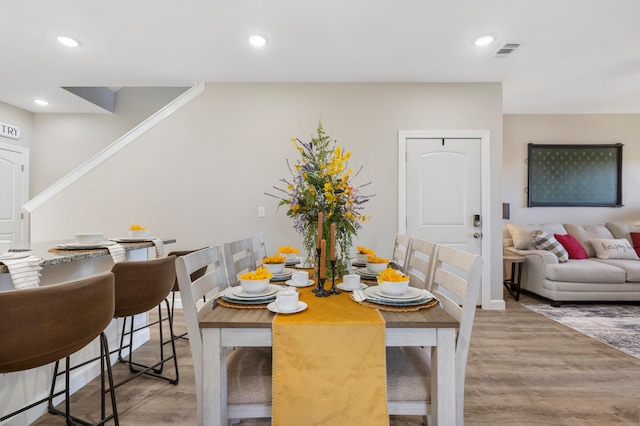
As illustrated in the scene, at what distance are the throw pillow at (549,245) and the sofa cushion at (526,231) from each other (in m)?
0.11

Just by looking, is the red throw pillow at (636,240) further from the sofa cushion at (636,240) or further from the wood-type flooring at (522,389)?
the wood-type flooring at (522,389)

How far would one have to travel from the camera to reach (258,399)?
1.14m

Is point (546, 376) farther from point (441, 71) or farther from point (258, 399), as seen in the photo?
point (441, 71)

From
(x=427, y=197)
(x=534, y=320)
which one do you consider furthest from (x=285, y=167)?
(x=534, y=320)

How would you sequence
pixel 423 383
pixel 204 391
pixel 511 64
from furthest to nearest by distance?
pixel 511 64 → pixel 423 383 → pixel 204 391

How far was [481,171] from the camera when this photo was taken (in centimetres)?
358

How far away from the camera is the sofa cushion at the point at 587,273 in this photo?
3.55m

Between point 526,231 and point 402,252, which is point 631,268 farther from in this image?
point 402,252

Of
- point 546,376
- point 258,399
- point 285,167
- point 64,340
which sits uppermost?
point 285,167

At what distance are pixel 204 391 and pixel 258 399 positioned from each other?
0.20 meters

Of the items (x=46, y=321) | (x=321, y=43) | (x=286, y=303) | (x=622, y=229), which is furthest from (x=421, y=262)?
(x=622, y=229)

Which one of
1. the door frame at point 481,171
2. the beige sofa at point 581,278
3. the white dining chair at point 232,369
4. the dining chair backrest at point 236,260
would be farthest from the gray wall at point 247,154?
the white dining chair at point 232,369

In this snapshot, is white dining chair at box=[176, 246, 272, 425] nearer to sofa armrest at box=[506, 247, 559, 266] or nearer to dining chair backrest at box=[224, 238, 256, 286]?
dining chair backrest at box=[224, 238, 256, 286]

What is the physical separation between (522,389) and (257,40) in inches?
128
